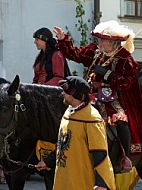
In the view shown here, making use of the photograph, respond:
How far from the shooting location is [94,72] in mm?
5898

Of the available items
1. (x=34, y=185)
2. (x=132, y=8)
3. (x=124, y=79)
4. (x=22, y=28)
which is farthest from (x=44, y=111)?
(x=132, y=8)

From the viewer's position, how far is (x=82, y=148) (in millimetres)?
4426

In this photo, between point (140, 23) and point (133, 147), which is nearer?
point (133, 147)

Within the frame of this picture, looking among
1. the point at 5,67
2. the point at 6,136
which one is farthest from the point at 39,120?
the point at 5,67

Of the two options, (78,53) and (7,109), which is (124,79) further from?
(7,109)

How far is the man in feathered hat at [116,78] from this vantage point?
5.79 meters

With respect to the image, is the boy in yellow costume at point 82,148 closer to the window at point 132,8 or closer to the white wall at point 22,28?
the white wall at point 22,28

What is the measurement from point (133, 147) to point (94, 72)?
0.90m

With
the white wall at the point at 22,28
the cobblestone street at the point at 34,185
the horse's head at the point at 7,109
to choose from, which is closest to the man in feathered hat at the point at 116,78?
the horse's head at the point at 7,109

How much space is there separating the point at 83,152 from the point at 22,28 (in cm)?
790

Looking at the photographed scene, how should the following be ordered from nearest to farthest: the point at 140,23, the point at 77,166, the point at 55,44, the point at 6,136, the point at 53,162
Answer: the point at 77,166, the point at 53,162, the point at 6,136, the point at 55,44, the point at 140,23

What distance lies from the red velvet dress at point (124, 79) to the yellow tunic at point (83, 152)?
54.4 inches

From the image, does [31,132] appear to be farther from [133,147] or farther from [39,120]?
[133,147]

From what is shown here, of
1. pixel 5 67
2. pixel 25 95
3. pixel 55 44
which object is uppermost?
pixel 55 44
